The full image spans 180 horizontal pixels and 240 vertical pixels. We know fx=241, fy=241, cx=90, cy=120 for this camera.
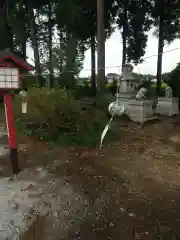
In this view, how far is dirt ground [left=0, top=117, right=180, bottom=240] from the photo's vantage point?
10.3 feet

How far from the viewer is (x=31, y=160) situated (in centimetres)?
564

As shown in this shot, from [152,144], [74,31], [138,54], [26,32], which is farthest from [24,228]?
[26,32]

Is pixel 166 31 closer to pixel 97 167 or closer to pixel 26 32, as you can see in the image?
pixel 26 32

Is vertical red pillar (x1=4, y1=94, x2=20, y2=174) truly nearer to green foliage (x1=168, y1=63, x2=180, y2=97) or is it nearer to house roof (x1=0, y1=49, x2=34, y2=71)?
house roof (x1=0, y1=49, x2=34, y2=71)

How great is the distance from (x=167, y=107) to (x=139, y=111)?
7.19 feet

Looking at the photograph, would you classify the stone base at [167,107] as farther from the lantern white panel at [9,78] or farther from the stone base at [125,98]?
the lantern white panel at [9,78]

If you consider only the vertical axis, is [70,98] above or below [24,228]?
above

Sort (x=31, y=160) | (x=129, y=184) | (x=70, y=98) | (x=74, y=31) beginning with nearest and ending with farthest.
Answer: (x=129, y=184)
(x=31, y=160)
(x=70, y=98)
(x=74, y=31)

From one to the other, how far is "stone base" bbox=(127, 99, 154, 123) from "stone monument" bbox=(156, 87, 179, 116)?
5.14ft

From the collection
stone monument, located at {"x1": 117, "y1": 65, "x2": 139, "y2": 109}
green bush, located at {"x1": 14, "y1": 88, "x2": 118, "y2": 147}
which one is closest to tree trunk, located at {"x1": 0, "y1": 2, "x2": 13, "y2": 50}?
stone monument, located at {"x1": 117, "y1": 65, "x2": 139, "y2": 109}

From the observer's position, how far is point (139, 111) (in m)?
8.77

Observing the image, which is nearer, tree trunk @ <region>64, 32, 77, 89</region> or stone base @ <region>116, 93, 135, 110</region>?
stone base @ <region>116, 93, 135, 110</region>

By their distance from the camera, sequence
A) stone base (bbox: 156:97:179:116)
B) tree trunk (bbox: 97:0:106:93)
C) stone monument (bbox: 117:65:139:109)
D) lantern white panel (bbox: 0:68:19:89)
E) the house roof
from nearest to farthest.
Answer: the house roof < lantern white panel (bbox: 0:68:19:89) < stone monument (bbox: 117:65:139:109) < stone base (bbox: 156:97:179:116) < tree trunk (bbox: 97:0:106:93)

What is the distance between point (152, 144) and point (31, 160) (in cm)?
319
